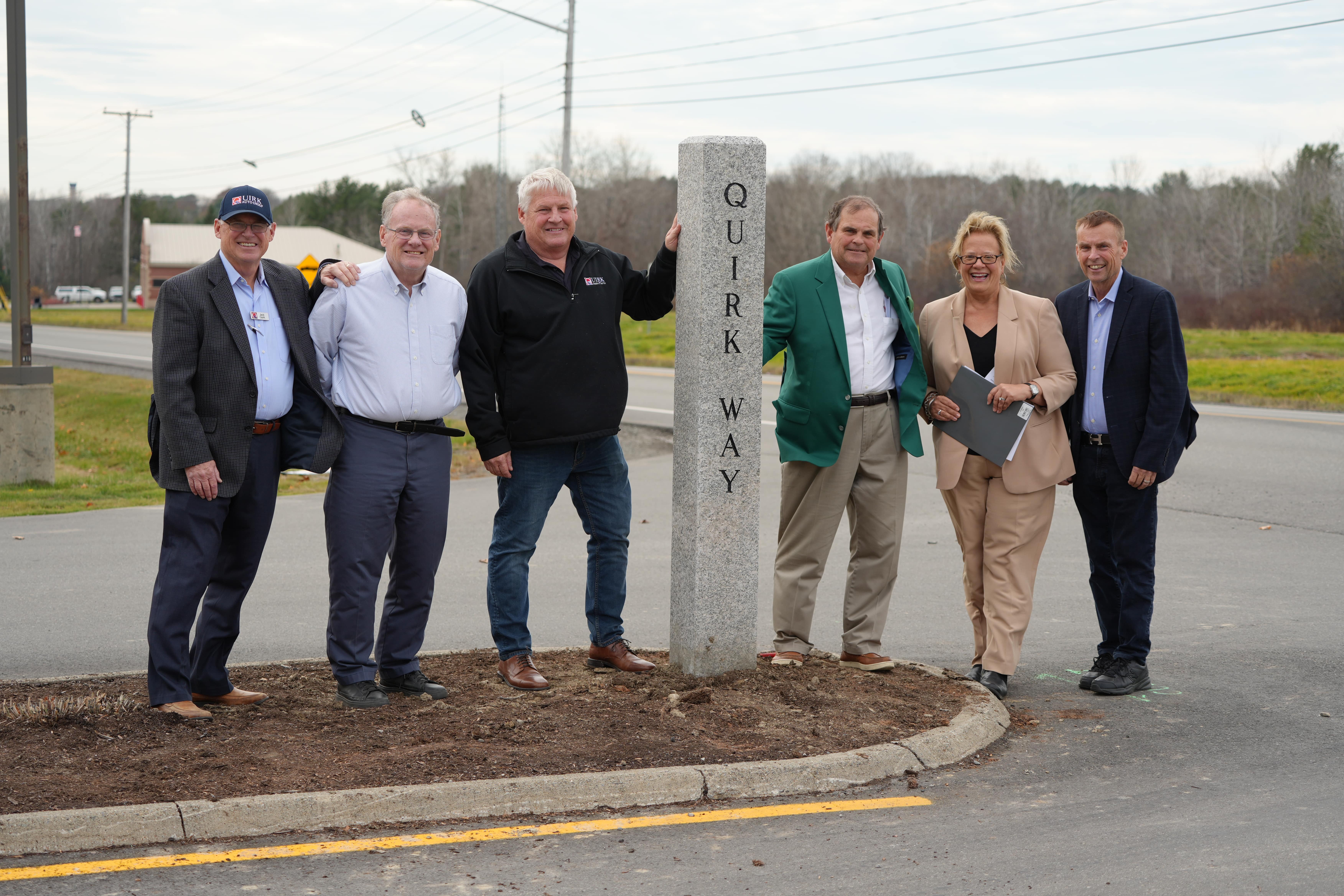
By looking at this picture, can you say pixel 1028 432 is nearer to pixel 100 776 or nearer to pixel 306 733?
pixel 306 733

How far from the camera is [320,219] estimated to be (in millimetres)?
99438

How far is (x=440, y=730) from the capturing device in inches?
195

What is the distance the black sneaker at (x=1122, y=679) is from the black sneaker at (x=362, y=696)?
10.7ft

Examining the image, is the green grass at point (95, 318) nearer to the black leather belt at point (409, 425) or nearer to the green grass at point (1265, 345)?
the green grass at point (1265, 345)

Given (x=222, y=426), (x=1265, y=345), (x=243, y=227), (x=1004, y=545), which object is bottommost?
(x=1004, y=545)

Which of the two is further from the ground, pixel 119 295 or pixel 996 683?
pixel 119 295

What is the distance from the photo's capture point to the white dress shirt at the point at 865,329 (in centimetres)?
573

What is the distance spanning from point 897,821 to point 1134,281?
287 cm

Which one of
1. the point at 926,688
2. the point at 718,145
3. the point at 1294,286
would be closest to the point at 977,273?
the point at 718,145

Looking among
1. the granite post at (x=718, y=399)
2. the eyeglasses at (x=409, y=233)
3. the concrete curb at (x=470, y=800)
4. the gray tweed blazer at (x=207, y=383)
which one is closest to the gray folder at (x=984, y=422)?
the granite post at (x=718, y=399)

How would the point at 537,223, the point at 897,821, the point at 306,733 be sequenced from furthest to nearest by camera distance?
the point at 537,223
the point at 306,733
the point at 897,821

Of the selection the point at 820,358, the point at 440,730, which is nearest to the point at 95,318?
the point at 820,358

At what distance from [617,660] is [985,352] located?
225 centimetres

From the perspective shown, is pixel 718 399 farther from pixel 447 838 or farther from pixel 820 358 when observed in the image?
pixel 447 838
